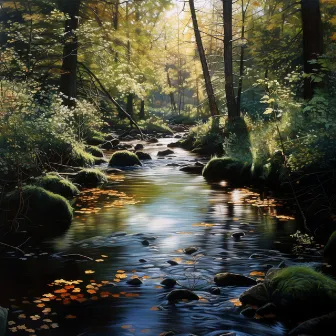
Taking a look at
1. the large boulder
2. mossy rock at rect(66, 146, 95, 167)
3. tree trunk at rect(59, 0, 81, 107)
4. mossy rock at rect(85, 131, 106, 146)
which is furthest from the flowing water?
mossy rock at rect(85, 131, 106, 146)

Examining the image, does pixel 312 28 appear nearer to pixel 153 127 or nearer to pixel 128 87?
pixel 128 87

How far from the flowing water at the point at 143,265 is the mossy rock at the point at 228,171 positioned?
2.62 m

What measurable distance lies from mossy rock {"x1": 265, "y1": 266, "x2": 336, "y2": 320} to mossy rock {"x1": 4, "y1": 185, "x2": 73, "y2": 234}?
200 inches

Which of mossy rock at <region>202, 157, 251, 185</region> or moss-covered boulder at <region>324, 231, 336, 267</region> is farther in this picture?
mossy rock at <region>202, 157, 251, 185</region>

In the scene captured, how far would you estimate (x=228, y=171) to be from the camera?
15.8m

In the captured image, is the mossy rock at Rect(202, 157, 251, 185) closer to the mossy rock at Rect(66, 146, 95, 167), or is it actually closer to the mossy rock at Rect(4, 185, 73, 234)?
the mossy rock at Rect(66, 146, 95, 167)

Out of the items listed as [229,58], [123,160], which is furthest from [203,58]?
[123,160]

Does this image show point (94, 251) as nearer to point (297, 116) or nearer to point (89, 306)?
point (89, 306)

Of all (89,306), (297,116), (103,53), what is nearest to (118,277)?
(89,306)

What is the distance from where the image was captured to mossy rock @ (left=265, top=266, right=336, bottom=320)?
5203mm

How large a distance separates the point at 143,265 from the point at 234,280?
1511 millimetres

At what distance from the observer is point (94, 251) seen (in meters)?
7.82

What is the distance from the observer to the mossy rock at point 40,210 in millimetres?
9445

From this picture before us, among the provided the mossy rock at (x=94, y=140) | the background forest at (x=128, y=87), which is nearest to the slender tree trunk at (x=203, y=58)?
the background forest at (x=128, y=87)
